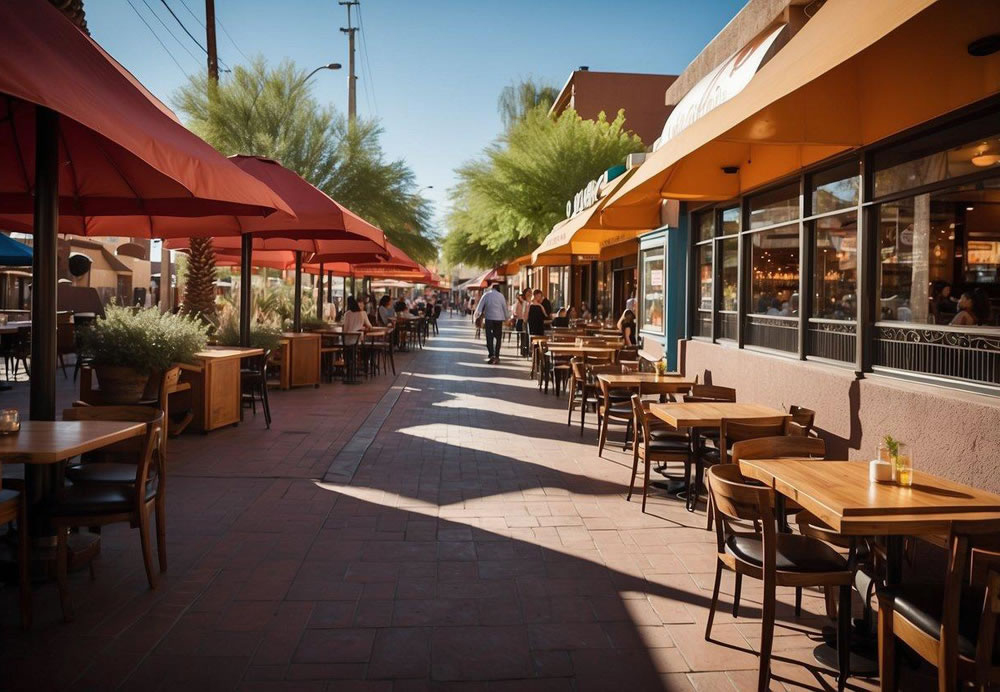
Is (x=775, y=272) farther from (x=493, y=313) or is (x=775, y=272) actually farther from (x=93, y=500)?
(x=493, y=313)

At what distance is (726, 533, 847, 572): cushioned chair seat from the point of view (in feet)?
11.7

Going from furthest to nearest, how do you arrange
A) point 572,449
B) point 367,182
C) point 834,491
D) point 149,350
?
point 367,182 → point 572,449 → point 149,350 → point 834,491

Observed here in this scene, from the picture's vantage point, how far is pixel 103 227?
339 inches

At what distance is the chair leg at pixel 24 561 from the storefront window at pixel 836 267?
5.61 meters

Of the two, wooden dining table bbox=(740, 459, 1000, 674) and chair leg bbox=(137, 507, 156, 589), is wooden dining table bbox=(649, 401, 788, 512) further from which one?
chair leg bbox=(137, 507, 156, 589)

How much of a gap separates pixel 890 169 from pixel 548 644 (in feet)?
13.4

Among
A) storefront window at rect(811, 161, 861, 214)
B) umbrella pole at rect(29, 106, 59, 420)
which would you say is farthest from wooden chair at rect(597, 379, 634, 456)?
umbrella pole at rect(29, 106, 59, 420)

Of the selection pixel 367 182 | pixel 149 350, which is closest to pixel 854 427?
pixel 149 350

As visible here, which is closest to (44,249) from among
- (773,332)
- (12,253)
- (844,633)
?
(844,633)

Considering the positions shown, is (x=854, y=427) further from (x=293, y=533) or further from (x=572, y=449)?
(x=293, y=533)

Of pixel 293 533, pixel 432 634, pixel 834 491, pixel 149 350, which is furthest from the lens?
pixel 149 350

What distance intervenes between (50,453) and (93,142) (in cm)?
319

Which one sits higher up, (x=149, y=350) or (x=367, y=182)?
(x=367, y=182)

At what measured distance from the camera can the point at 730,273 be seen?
9.35 m
